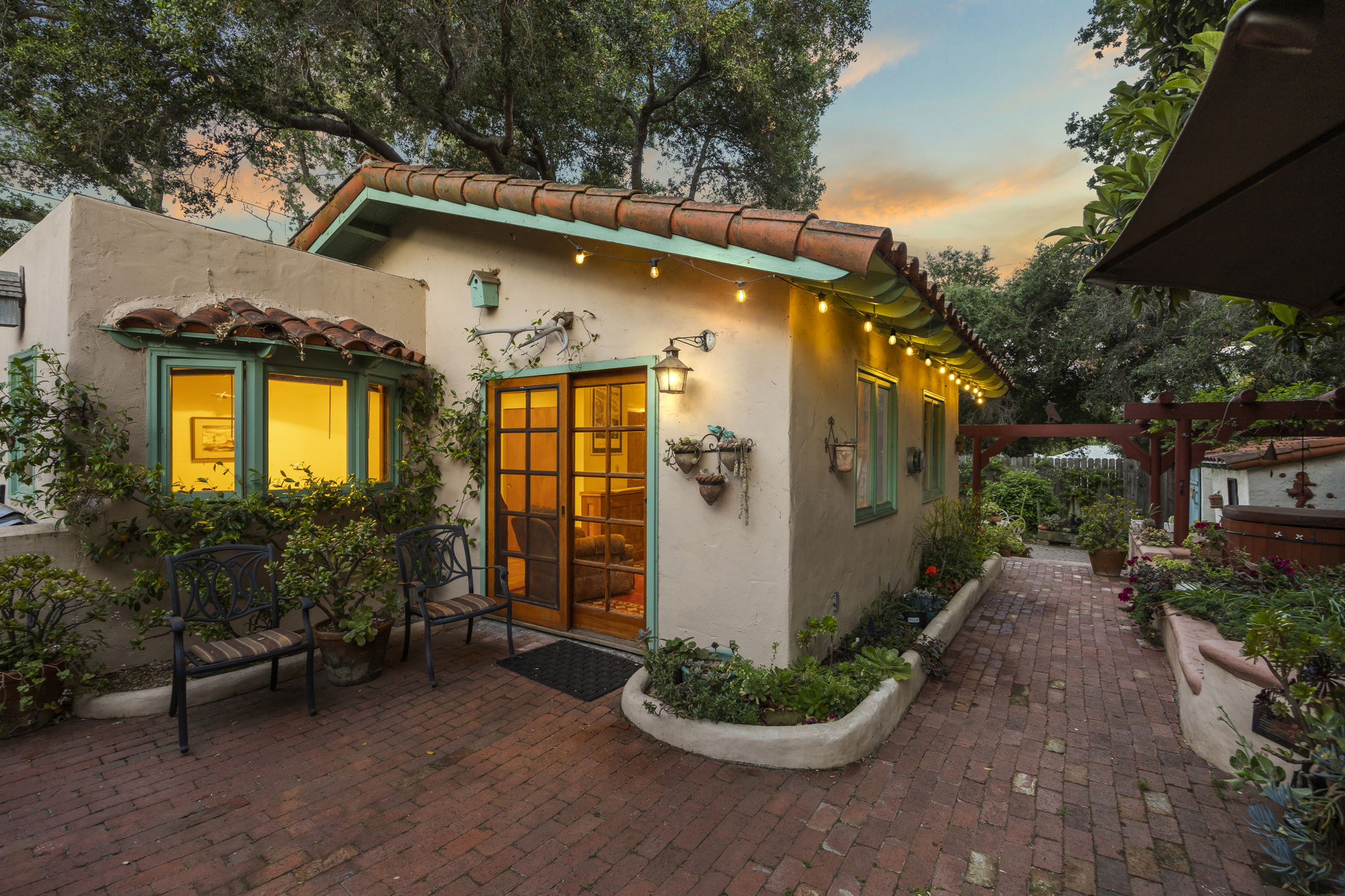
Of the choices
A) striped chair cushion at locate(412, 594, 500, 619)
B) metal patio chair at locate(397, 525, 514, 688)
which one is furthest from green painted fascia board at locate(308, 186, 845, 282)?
striped chair cushion at locate(412, 594, 500, 619)

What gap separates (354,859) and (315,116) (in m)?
11.7

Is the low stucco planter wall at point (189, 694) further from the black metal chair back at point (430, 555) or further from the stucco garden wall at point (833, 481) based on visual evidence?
the stucco garden wall at point (833, 481)

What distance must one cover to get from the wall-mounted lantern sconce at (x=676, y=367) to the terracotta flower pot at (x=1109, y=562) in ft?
24.6

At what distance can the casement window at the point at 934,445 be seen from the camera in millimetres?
7273

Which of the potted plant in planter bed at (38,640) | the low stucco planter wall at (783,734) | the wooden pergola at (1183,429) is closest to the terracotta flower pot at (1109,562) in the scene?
the wooden pergola at (1183,429)

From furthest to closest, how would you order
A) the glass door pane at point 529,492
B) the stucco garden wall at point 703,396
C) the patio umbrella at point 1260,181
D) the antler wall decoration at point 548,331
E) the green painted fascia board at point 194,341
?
the glass door pane at point 529,492 → the antler wall decoration at point 548,331 → the green painted fascia board at point 194,341 → the stucco garden wall at point 703,396 → the patio umbrella at point 1260,181

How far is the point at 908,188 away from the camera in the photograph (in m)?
15.2

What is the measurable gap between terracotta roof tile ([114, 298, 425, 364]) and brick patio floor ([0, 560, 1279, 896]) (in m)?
2.51

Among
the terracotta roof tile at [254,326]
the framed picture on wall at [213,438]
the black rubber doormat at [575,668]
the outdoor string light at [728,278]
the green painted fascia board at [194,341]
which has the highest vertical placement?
the outdoor string light at [728,278]

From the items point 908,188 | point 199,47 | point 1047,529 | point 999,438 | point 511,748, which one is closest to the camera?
point 511,748

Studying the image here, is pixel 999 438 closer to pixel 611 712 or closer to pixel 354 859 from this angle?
pixel 611 712

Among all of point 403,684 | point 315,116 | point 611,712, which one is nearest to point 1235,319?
point 611,712

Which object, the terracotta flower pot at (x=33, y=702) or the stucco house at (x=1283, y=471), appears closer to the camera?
the terracotta flower pot at (x=33, y=702)

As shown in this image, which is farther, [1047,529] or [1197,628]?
[1047,529]
